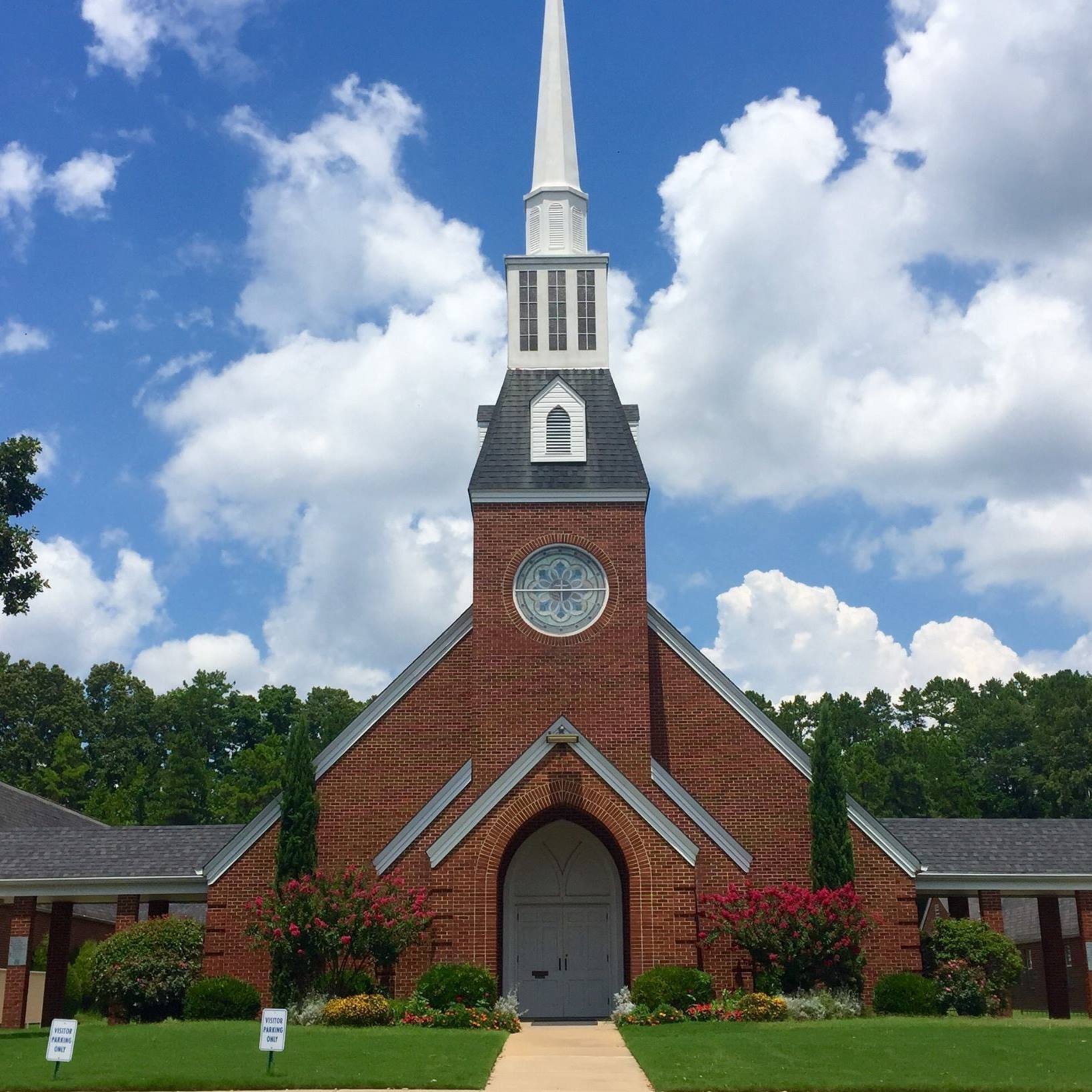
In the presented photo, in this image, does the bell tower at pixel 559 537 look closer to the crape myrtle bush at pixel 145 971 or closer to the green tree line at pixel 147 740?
the crape myrtle bush at pixel 145 971

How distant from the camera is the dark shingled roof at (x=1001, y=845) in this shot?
2652 cm

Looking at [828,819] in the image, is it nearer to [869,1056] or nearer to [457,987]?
[457,987]

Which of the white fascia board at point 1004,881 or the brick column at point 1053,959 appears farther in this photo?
the brick column at point 1053,959

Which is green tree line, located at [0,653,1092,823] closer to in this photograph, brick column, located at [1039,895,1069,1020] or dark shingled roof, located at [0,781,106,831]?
dark shingled roof, located at [0,781,106,831]

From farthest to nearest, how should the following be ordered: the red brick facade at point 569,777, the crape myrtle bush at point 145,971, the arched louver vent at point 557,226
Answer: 1. the arched louver vent at point 557,226
2. the crape myrtle bush at point 145,971
3. the red brick facade at point 569,777

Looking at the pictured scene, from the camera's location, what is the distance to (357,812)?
26.2m

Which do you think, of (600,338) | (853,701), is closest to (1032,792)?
(853,701)

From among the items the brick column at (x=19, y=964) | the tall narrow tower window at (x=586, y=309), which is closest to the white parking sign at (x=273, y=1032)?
the brick column at (x=19, y=964)

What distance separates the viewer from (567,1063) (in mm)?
16688

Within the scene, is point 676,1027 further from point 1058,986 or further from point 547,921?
point 1058,986

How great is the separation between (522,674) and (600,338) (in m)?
8.78

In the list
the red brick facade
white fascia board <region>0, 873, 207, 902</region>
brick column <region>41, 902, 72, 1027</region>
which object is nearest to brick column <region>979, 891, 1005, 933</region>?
the red brick facade

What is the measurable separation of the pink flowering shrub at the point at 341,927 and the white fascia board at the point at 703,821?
17.2ft

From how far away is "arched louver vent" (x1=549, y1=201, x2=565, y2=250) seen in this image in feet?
100
